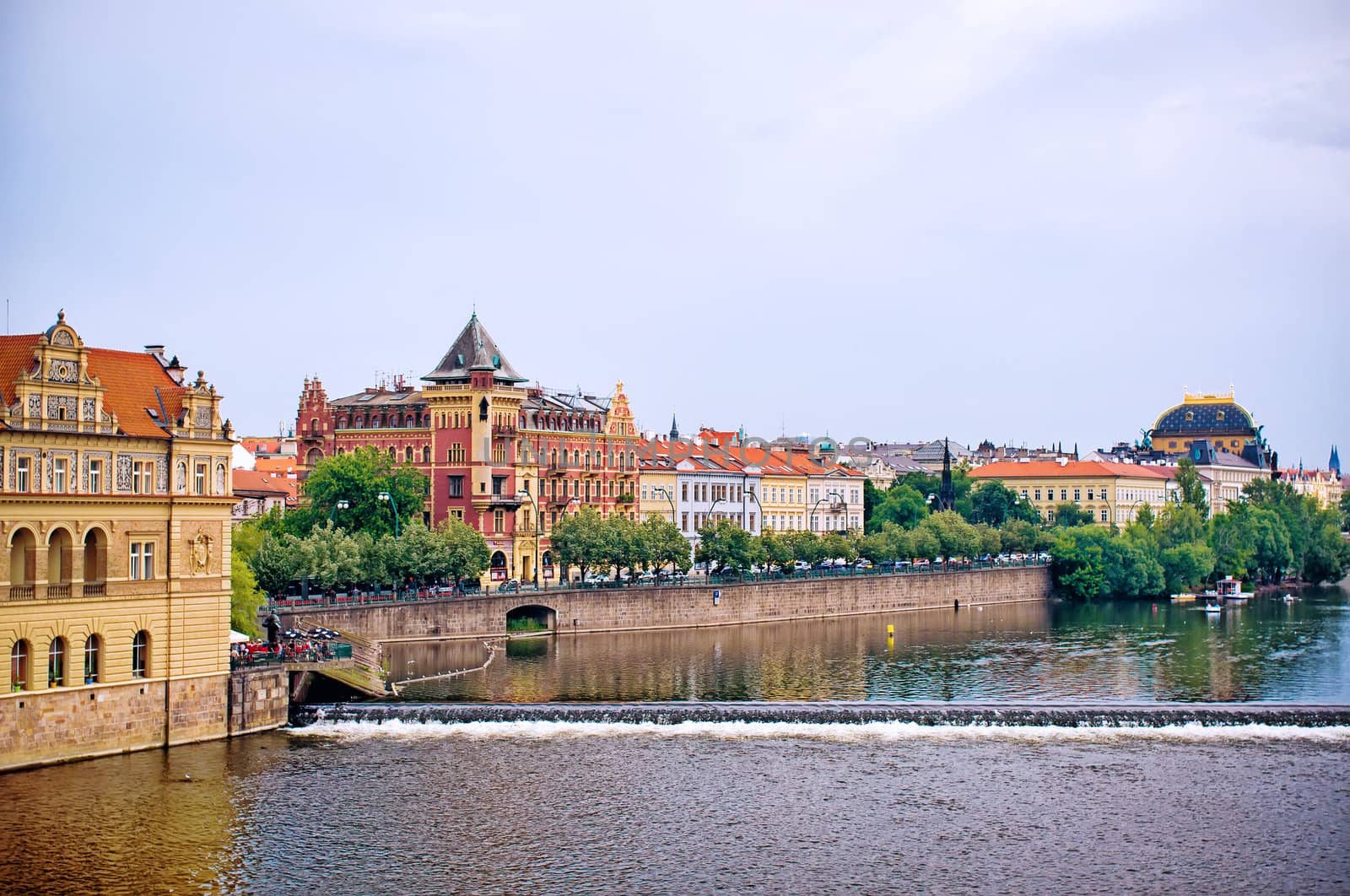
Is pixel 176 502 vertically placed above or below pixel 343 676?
above

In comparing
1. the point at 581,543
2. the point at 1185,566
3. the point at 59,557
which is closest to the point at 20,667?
the point at 59,557

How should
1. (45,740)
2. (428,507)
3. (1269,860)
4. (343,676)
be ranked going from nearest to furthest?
(1269,860) → (45,740) → (343,676) → (428,507)

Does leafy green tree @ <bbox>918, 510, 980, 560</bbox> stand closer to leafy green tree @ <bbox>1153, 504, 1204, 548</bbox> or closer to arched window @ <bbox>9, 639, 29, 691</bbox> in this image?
leafy green tree @ <bbox>1153, 504, 1204, 548</bbox>

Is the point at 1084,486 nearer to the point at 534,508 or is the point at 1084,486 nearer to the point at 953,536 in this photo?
the point at 953,536

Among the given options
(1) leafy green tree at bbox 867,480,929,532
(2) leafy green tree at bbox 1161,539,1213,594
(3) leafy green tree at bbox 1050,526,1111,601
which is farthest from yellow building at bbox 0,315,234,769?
(1) leafy green tree at bbox 867,480,929,532

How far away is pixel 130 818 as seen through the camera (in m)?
49.0

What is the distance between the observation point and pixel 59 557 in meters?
55.6

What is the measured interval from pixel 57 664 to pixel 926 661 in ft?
155

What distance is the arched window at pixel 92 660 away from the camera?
55.4 m

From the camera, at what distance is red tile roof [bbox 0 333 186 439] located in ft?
184

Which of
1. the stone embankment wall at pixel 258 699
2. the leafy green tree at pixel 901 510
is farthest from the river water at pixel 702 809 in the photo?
the leafy green tree at pixel 901 510

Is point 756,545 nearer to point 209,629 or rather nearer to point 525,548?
point 525,548

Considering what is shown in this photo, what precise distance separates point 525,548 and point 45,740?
210 feet

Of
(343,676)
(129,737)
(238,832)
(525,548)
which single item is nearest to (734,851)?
(238,832)
